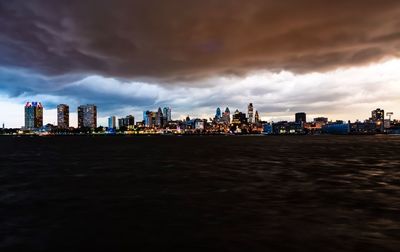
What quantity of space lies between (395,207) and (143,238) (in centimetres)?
1688

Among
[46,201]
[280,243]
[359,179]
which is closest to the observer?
[280,243]

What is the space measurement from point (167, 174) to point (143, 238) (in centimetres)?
2781

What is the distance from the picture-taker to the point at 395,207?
2361 cm

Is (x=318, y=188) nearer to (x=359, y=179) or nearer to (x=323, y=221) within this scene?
(x=359, y=179)

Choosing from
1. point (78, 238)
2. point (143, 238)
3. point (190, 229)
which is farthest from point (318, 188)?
point (78, 238)

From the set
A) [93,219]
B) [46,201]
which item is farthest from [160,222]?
[46,201]

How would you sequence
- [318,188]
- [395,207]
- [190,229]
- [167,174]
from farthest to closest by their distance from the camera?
[167,174]
[318,188]
[395,207]
[190,229]

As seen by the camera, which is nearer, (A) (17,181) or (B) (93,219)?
(B) (93,219)

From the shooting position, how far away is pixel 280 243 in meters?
16.0

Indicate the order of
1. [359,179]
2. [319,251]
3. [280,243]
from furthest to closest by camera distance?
1. [359,179]
2. [280,243]
3. [319,251]

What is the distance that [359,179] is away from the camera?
3828 centimetres

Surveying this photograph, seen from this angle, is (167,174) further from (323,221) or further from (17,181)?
(323,221)

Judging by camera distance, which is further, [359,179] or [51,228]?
[359,179]

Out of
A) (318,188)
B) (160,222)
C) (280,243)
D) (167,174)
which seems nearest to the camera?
(280,243)
